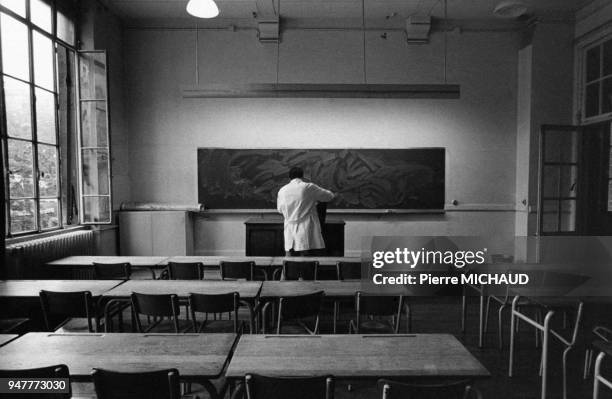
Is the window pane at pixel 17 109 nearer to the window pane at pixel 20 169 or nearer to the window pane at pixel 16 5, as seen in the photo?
the window pane at pixel 20 169

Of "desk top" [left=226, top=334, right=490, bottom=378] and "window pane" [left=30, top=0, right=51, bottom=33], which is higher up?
"window pane" [left=30, top=0, right=51, bottom=33]

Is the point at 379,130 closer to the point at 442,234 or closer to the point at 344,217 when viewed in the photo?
the point at 344,217

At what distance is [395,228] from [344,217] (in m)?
0.88

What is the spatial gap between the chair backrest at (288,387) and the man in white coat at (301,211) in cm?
309

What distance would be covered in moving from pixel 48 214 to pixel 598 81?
7.76 meters

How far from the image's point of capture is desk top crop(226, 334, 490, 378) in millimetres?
1728

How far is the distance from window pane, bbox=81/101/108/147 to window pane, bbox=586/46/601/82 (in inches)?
278

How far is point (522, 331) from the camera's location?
409 cm

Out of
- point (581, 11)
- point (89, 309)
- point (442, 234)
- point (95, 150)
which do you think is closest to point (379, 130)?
point (442, 234)

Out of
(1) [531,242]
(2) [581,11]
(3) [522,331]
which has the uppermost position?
(2) [581,11]

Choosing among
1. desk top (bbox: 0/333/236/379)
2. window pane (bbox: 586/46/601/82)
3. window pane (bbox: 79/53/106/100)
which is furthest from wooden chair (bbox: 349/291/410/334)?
window pane (bbox: 586/46/601/82)

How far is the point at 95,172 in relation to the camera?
577 centimetres

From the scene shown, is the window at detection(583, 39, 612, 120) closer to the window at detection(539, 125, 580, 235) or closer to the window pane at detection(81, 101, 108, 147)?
the window at detection(539, 125, 580, 235)

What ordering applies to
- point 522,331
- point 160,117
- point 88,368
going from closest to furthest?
point 88,368, point 522,331, point 160,117
